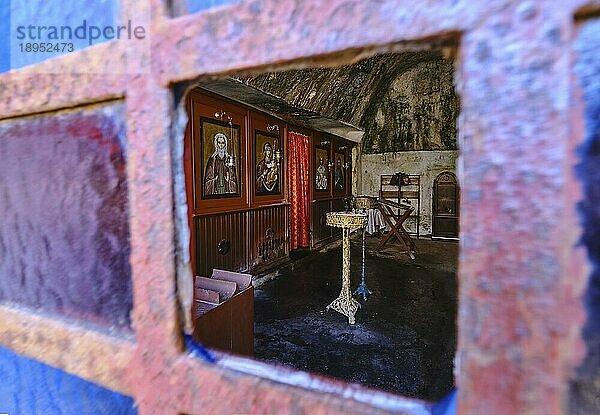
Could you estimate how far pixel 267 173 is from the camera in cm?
629

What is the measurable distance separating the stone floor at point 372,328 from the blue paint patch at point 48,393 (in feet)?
7.16

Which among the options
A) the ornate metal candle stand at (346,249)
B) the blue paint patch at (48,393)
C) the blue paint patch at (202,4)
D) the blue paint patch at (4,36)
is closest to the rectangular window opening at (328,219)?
the ornate metal candle stand at (346,249)

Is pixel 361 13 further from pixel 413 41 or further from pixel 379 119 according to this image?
pixel 379 119

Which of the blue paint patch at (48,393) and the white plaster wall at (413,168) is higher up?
the white plaster wall at (413,168)

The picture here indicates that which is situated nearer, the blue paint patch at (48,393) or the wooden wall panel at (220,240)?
the blue paint patch at (48,393)

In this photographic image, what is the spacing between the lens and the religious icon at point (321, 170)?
838cm

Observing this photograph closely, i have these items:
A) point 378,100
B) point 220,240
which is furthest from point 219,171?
point 378,100

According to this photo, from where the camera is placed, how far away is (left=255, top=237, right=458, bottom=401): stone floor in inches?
119

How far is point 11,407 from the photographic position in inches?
47.2

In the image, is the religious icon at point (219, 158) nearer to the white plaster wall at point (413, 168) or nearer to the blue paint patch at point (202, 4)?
the blue paint patch at point (202, 4)

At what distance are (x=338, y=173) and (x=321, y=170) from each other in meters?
1.19

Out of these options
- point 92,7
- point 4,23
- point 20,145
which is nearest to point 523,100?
point 92,7

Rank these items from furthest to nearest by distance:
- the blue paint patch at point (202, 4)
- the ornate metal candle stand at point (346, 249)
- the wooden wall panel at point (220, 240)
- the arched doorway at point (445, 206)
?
the arched doorway at point (445, 206)
the wooden wall panel at point (220, 240)
the ornate metal candle stand at point (346, 249)
the blue paint patch at point (202, 4)

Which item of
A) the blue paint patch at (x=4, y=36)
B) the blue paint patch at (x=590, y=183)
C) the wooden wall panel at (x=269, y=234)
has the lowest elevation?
the wooden wall panel at (x=269, y=234)
